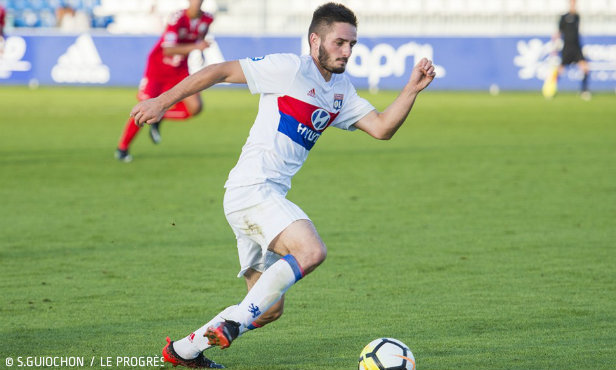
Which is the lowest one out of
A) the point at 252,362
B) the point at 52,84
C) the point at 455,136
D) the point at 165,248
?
the point at 52,84

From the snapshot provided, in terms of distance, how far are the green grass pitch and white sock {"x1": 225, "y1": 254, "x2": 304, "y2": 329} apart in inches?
16.5

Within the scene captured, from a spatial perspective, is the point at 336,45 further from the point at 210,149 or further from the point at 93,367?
the point at 210,149

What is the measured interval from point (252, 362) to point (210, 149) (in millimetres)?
10828

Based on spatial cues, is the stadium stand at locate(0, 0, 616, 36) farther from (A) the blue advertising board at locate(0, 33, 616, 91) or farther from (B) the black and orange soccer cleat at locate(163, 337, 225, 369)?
(B) the black and orange soccer cleat at locate(163, 337, 225, 369)

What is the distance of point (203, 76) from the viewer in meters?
4.94

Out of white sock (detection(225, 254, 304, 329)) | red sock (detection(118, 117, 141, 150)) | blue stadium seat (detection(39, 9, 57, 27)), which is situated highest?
white sock (detection(225, 254, 304, 329))

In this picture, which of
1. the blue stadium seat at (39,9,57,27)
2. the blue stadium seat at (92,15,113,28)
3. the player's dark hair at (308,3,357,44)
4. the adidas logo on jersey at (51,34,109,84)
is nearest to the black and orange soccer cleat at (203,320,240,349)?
the player's dark hair at (308,3,357,44)

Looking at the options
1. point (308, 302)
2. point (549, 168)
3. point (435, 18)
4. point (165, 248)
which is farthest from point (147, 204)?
point (435, 18)

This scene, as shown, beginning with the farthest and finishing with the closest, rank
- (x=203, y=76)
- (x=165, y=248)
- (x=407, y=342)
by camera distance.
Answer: (x=165, y=248) → (x=407, y=342) → (x=203, y=76)

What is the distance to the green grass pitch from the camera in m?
5.57

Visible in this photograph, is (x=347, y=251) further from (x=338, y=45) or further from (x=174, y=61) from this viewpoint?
(x=174, y=61)

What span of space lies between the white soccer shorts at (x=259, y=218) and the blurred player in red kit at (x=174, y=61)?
8.75 m

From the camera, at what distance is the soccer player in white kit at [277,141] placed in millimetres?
4855

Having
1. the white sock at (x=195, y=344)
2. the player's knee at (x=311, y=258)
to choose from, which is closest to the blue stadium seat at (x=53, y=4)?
the white sock at (x=195, y=344)
